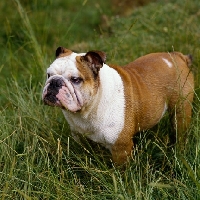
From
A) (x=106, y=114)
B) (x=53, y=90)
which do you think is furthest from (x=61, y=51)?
(x=106, y=114)

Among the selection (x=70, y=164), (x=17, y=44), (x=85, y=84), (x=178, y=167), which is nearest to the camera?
(x=85, y=84)

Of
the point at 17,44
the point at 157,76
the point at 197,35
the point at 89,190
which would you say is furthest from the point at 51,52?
the point at 89,190

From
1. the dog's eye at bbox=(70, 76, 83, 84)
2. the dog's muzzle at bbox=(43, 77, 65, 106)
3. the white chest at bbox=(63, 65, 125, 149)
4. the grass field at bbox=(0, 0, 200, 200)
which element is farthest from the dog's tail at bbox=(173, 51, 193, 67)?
the dog's muzzle at bbox=(43, 77, 65, 106)

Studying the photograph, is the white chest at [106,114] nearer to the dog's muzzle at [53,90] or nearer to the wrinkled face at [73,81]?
the wrinkled face at [73,81]

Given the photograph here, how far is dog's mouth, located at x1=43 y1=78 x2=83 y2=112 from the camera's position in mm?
3162

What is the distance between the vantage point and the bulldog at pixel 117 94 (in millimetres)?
3215

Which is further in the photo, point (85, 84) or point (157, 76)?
point (157, 76)

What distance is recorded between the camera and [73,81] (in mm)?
3219

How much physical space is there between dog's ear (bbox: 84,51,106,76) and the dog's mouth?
0.77 feet

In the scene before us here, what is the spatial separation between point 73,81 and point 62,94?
13 cm

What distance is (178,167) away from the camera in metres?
3.48

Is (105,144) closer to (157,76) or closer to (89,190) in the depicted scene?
(89,190)

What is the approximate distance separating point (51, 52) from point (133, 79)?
3215mm

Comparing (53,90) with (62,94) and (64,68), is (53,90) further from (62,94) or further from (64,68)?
(64,68)
